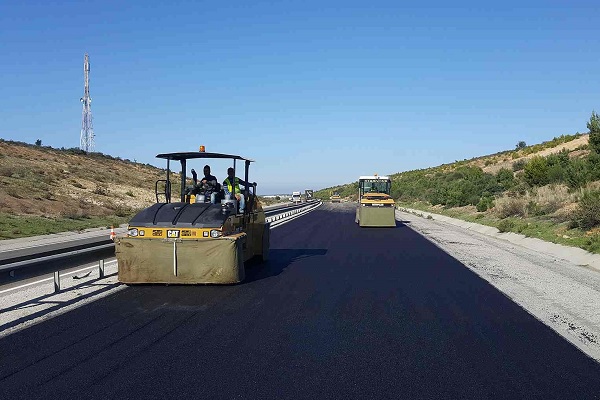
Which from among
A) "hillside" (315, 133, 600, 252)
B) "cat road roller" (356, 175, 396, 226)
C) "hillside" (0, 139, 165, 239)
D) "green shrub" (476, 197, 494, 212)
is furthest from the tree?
"hillside" (0, 139, 165, 239)

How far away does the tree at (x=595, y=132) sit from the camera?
38.6 m

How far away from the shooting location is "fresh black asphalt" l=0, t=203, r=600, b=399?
5.79m

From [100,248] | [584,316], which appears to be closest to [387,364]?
[584,316]

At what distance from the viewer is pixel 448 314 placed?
9.29m

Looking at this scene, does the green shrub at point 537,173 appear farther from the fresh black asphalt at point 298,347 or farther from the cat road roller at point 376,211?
the fresh black asphalt at point 298,347

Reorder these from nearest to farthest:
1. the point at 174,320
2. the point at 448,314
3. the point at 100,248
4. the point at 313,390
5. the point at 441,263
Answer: the point at 313,390 < the point at 174,320 < the point at 448,314 < the point at 100,248 < the point at 441,263

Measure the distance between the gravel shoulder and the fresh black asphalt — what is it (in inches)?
13.6

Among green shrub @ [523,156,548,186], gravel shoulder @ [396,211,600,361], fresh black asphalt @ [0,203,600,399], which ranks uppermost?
green shrub @ [523,156,548,186]

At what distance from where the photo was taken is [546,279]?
13.2 m

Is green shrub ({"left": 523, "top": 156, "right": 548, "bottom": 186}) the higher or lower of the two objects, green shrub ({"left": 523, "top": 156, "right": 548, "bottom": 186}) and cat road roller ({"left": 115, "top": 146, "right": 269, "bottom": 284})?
the higher

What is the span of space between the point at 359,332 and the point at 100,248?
6.20 metres

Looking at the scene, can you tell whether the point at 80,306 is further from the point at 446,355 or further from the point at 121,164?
the point at 121,164

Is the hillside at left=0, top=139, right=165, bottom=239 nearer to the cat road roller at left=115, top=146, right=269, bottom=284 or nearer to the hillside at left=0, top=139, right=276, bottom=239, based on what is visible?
the hillside at left=0, top=139, right=276, bottom=239

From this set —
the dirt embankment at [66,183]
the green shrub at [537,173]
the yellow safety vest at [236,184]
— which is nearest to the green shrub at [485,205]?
the green shrub at [537,173]
